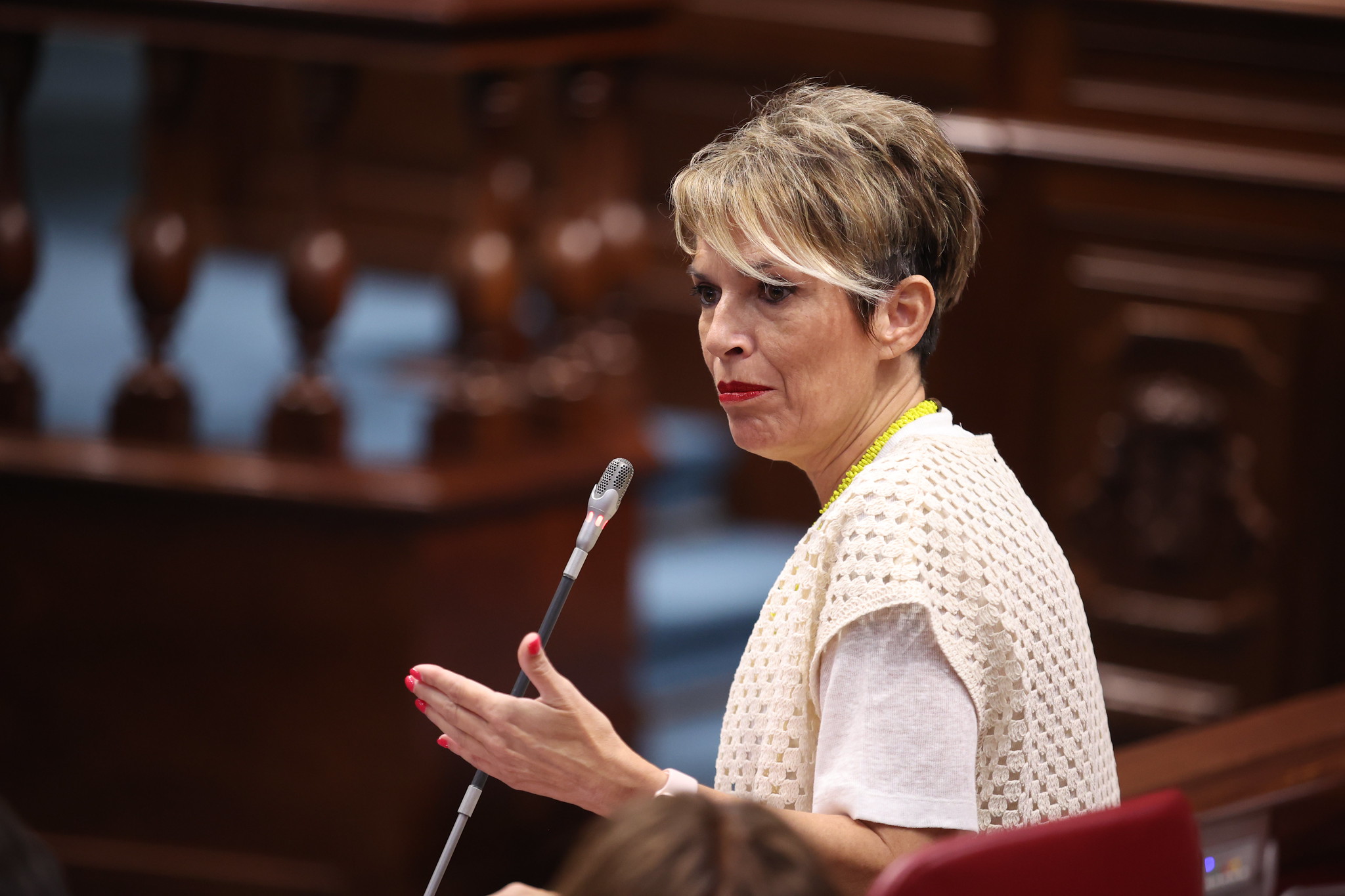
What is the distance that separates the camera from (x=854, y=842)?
4.62 ft

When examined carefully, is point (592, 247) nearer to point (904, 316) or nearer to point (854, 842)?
point (904, 316)

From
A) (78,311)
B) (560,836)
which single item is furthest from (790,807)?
(78,311)

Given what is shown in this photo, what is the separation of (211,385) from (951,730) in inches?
128

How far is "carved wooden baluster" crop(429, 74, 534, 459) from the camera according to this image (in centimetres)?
368

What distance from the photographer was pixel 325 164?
3709 mm

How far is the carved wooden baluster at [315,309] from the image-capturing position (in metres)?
3.63

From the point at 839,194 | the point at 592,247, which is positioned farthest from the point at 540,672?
the point at 592,247

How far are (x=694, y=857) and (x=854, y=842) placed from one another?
434mm

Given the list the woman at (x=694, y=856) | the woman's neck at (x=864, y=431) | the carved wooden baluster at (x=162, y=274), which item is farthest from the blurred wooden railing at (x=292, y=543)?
the woman at (x=694, y=856)

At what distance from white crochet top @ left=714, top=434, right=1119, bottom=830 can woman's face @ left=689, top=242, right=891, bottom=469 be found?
0.23 feet

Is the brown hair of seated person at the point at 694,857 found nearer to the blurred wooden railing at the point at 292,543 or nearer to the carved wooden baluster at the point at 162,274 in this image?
the blurred wooden railing at the point at 292,543

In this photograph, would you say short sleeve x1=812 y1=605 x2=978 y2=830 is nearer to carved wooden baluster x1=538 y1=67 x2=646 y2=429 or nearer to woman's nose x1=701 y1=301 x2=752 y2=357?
woman's nose x1=701 y1=301 x2=752 y2=357

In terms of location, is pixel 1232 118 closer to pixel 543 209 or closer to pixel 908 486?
pixel 543 209

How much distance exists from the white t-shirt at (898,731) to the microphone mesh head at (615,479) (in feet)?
0.79
